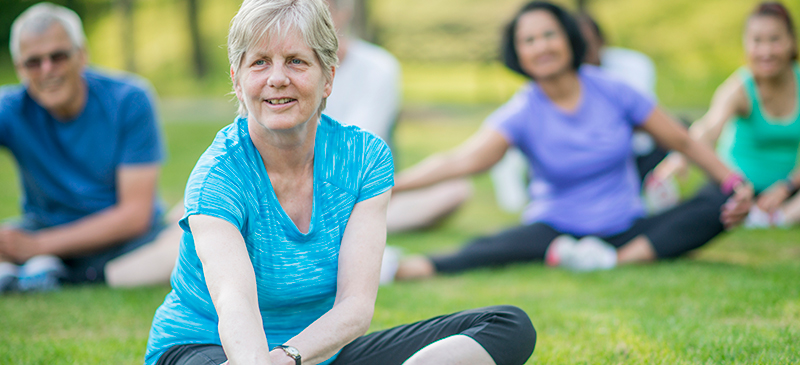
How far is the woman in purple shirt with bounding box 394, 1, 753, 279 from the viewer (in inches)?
173

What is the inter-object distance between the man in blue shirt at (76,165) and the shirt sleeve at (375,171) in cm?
250

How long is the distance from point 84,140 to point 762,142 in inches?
198

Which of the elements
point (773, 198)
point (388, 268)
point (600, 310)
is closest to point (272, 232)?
point (600, 310)

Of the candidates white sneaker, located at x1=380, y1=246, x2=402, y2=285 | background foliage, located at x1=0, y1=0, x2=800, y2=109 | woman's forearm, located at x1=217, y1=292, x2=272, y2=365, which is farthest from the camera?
background foliage, located at x1=0, y1=0, x2=800, y2=109

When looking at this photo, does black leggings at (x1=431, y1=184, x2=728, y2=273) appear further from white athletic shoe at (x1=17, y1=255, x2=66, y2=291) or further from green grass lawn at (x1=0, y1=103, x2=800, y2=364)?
white athletic shoe at (x1=17, y1=255, x2=66, y2=291)

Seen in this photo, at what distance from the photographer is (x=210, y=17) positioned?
2473cm

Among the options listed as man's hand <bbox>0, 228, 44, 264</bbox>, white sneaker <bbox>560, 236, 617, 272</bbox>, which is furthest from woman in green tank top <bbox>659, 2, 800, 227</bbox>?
man's hand <bbox>0, 228, 44, 264</bbox>

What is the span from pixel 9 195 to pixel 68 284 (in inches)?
185

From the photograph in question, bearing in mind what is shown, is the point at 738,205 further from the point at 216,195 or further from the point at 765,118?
the point at 216,195

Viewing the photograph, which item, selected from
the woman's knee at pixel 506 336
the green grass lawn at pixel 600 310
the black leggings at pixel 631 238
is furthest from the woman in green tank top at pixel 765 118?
the woman's knee at pixel 506 336

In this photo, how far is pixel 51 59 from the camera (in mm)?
4043

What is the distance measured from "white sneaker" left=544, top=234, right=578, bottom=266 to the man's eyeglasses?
316 centimetres

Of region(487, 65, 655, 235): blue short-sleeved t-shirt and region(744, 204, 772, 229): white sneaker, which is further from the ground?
→ region(487, 65, 655, 235): blue short-sleeved t-shirt

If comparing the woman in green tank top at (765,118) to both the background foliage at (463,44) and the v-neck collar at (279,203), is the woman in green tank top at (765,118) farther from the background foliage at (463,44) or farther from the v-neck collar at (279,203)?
the background foliage at (463,44)
